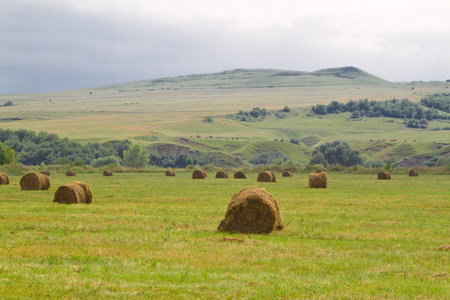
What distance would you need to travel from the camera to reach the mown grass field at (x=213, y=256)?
10773 millimetres

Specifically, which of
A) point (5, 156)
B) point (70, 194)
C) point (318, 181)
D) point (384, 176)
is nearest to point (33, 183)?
point (70, 194)

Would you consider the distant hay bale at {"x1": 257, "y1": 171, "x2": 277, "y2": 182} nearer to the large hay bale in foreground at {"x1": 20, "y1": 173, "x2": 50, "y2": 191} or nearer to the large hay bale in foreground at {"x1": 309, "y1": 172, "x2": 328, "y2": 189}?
the large hay bale in foreground at {"x1": 309, "y1": 172, "x2": 328, "y2": 189}

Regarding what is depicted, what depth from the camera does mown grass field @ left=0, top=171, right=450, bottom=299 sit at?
1077cm

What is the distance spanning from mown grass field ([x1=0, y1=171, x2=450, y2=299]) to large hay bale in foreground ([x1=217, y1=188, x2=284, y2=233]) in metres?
0.50

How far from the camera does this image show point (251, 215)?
61.1 ft

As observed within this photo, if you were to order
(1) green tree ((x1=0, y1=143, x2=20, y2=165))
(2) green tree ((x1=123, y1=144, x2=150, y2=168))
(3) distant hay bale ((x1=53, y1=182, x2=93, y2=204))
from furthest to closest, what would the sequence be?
(2) green tree ((x1=123, y1=144, x2=150, y2=168)) → (1) green tree ((x1=0, y1=143, x2=20, y2=165)) → (3) distant hay bale ((x1=53, y1=182, x2=93, y2=204))

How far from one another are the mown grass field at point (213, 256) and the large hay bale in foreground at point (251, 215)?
19.6 inches

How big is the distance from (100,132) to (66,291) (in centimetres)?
17889

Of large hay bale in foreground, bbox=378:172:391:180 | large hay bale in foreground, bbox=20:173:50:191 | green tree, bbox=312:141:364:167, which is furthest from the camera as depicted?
green tree, bbox=312:141:364:167

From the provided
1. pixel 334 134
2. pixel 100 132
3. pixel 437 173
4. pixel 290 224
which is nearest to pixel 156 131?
pixel 100 132

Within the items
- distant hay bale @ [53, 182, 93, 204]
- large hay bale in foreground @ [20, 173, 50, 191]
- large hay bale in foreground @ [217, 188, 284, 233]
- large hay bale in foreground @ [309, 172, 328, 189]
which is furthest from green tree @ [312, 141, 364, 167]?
large hay bale in foreground @ [217, 188, 284, 233]

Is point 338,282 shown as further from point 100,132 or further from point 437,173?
point 100,132

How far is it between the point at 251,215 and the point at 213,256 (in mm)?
4643

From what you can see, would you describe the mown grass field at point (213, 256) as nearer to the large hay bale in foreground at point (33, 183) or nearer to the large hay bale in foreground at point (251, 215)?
the large hay bale in foreground at point (251, 215)
